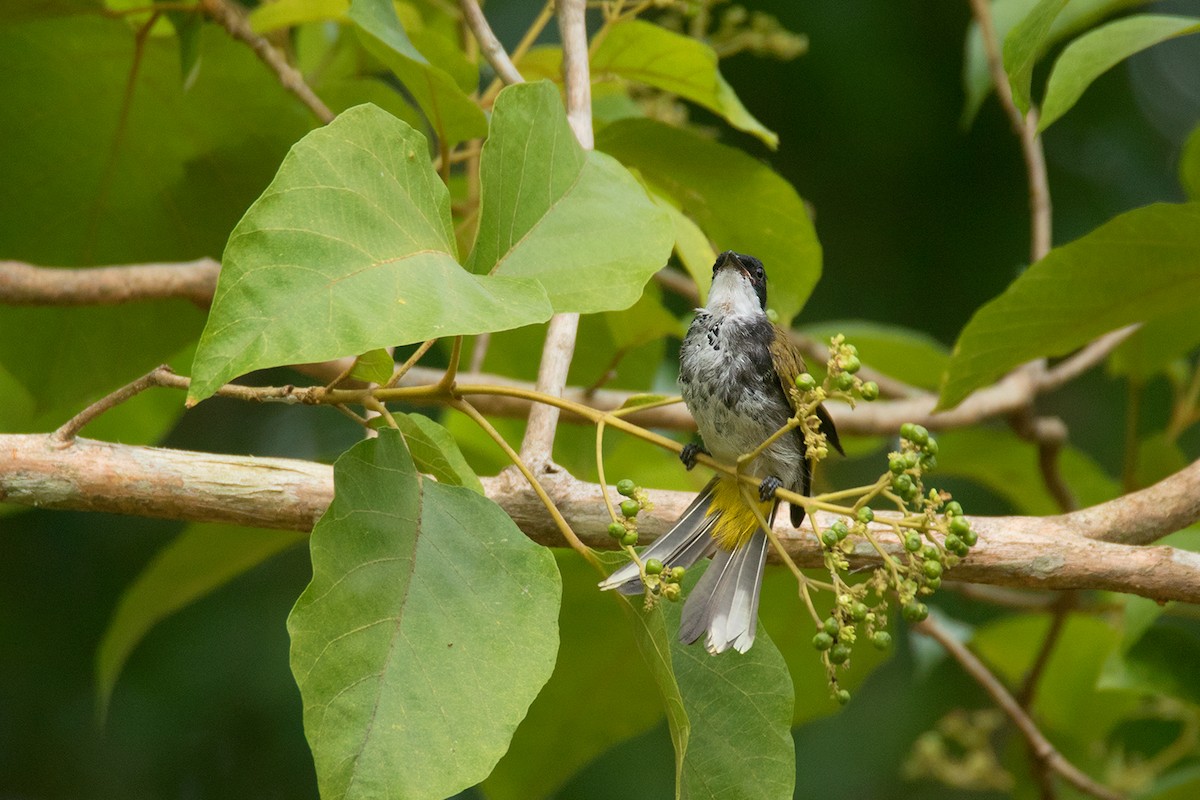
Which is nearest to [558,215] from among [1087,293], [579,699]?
[1087,293]

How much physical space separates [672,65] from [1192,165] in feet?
3.91

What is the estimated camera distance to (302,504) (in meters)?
1.55

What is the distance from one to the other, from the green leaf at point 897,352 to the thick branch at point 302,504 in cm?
136

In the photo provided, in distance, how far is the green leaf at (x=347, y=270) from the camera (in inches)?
40.7

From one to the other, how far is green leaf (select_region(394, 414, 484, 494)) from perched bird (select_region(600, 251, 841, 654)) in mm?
301

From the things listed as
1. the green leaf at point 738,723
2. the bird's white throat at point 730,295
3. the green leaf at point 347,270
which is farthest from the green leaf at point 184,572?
the green leaf at point 347,270

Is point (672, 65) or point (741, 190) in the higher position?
point (672, 65)

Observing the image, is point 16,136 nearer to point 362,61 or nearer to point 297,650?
point 362,61

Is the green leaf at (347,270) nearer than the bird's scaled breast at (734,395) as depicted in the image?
Yes

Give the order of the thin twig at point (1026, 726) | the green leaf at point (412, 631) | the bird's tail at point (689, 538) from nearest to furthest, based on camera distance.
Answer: the green leaf at point (412, 631) → the bird's tail at point (689, 538) → the thin twig at point (1026, 726)

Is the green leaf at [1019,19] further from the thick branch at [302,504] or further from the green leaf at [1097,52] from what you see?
the thick branch at [302,504]

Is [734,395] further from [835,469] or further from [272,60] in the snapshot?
[835,469]

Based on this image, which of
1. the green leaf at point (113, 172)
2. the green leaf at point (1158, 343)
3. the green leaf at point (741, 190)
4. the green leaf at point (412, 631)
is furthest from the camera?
the green leaf at point (1158, 343)

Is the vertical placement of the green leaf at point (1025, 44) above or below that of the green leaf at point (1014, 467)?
above
